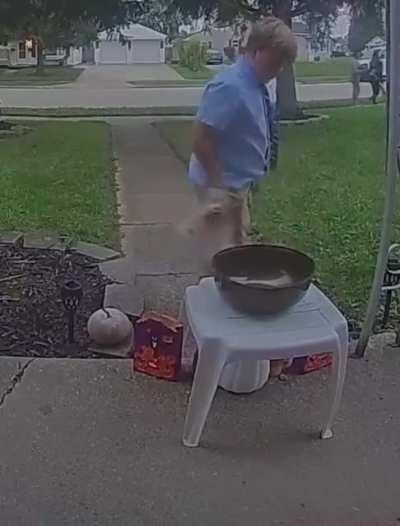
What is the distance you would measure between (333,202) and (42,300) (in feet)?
8.75

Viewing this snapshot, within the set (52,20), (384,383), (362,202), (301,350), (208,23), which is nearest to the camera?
(301,350)

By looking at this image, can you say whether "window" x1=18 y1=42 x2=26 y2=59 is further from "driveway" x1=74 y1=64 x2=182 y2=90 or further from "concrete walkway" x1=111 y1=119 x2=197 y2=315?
"concrete walkway" x1=111 y1=119 x2=197 y2=315

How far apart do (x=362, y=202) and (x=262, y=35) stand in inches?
125

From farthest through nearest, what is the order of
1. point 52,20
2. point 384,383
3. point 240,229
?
point 52,20, point 240,229, point 384,383

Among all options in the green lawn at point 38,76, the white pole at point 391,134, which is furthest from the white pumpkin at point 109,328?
the green lawn at point 38,76

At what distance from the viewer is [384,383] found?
258 centimetres

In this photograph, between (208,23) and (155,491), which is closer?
(155,491)

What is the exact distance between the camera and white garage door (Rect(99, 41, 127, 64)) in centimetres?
834

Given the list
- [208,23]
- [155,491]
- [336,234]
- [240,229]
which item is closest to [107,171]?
[208,23]

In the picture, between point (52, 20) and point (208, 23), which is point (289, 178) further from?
point (52, 20)

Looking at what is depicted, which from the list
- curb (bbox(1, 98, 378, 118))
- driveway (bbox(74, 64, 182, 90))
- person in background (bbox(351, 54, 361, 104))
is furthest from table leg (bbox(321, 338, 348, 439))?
curb (bbox(1, 98, 378, 118))

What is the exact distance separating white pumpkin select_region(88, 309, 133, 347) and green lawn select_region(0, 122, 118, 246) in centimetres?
150

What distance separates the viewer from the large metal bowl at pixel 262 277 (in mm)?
2193

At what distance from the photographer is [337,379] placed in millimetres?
2219
